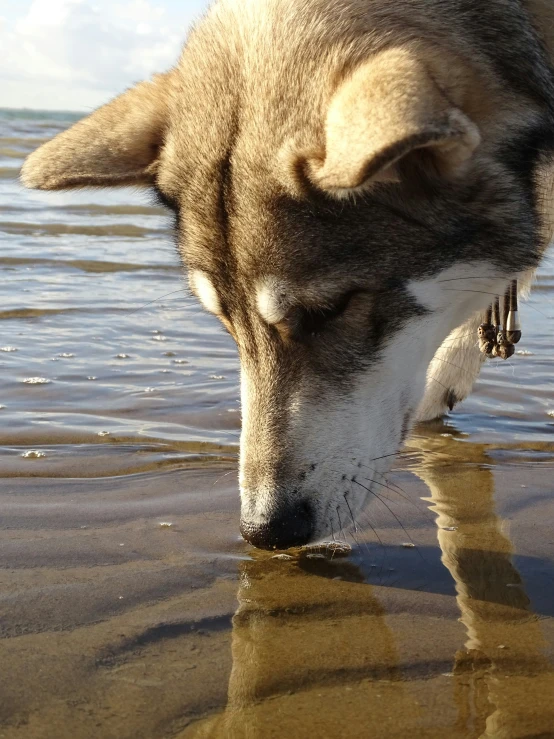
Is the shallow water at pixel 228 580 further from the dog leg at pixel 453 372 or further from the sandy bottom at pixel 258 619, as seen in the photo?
the dog leg at pixel 453 372

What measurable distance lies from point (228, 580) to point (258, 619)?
267 millimetres

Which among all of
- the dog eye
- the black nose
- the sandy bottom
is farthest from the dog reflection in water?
the dog eye

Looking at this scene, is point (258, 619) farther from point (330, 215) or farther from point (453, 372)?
point (453, 372)

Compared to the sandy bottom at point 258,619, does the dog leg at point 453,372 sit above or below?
→ above

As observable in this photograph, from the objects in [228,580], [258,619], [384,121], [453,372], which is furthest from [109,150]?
[453,372]

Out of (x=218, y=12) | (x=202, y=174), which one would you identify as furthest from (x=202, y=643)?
(x=218, y=12)

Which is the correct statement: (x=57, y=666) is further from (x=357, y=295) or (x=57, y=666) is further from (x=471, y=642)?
(x=357, y=295)

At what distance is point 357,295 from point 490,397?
97.8 inches

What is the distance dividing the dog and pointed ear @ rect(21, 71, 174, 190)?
2 cm

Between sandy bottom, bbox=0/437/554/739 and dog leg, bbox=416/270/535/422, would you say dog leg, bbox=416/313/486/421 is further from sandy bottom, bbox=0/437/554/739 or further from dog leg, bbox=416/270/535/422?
sandy bottom, bbox=0/437/554/739

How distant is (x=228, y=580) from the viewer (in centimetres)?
288

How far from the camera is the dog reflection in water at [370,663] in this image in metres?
2.14

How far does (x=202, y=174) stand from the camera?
3.04 meters

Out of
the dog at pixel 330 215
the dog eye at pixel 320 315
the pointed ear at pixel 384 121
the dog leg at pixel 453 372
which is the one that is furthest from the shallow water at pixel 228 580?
the pointed ear at pixel 384 121
